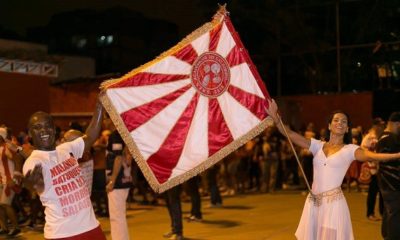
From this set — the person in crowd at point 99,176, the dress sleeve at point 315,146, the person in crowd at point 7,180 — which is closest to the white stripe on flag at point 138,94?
the dress sleeve at point 315,146

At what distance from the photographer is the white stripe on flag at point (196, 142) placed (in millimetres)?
5543

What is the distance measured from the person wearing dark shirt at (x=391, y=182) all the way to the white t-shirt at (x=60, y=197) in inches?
189

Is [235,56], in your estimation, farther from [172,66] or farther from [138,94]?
[138,94]

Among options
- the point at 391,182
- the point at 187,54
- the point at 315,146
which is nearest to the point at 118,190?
the point at 187,54

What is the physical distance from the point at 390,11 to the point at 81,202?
21.0m

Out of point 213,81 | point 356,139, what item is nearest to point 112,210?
point 213,81

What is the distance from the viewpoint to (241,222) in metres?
10.5

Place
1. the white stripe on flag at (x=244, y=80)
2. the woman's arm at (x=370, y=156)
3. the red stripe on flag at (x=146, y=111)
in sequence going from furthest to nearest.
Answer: the white stripe on flag at (x=244, y=80) < the red stripe on flag at (x=146, y=111) < the woman's arm at (x=370, y=156)

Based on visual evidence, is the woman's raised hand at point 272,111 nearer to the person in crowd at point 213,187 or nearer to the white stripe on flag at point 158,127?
the white stripe on flag at point 158,127

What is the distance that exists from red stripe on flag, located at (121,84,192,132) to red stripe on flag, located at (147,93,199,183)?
163 mm

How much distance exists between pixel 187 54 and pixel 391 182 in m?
3.98

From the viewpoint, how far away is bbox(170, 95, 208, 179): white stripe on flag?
5543mm

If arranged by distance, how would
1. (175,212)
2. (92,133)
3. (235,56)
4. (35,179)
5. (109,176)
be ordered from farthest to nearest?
(175,212) < (109,176) < (235,56) < (92,133) < (35,179)

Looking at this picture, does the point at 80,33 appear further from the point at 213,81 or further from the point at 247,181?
the point at 213,81
